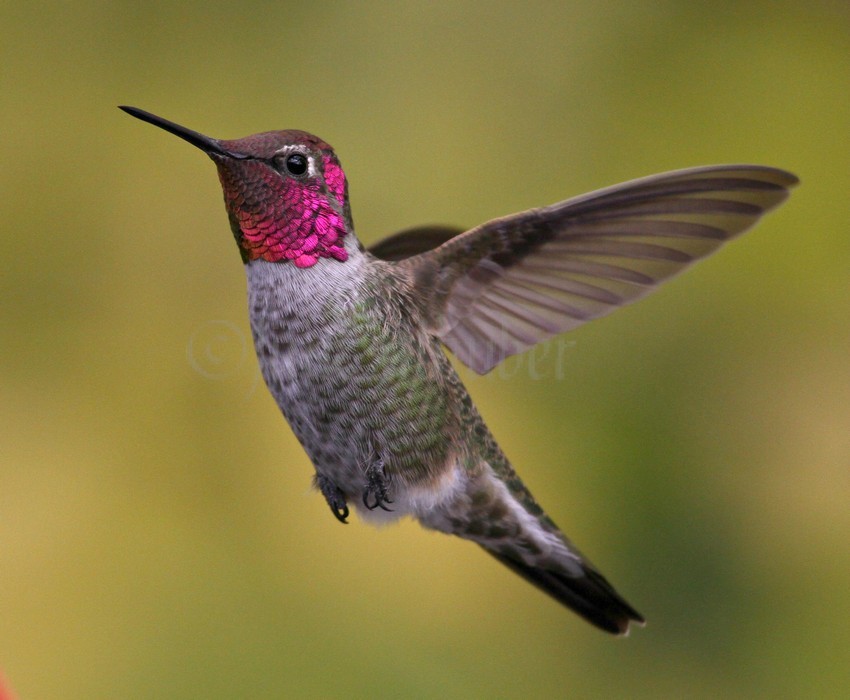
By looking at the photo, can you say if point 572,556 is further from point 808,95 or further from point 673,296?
point 808,95

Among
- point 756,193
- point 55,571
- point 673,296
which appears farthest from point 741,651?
point 55,571

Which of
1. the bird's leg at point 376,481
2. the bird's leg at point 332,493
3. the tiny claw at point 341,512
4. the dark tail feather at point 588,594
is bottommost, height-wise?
the dark tail feather at point 588,594

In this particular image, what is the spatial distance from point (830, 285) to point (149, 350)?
1.68m

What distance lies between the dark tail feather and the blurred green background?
20.6 inches

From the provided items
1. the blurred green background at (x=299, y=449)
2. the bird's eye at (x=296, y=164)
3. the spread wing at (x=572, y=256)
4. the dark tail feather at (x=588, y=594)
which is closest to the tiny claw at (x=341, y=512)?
the spread wing at (x=572, y=256)

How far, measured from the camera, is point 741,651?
2396 millimetres

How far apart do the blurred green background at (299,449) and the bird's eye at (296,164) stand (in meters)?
1.03

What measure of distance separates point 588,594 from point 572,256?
0.66m

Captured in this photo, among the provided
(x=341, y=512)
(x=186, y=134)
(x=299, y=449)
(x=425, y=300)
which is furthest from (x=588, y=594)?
(x=186, y=134)

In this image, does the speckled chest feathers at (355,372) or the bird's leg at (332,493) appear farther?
the bird's leg at (332,493)

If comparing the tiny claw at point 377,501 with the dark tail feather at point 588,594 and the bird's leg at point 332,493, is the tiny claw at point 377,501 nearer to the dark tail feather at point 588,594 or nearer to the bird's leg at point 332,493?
the bird's leg at point 332,493

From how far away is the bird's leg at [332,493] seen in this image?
1.49 m

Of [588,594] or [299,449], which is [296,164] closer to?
[588,594]

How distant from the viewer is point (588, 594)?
1.86 metres
